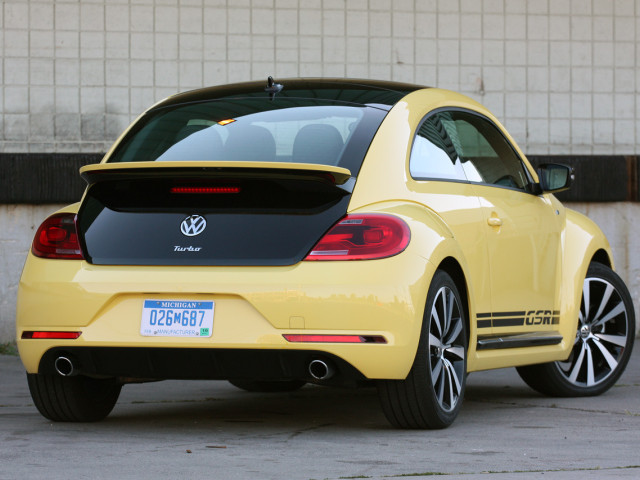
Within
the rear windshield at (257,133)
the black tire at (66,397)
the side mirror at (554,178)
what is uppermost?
the rear windshield at (257,133)

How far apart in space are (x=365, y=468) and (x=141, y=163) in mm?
1616

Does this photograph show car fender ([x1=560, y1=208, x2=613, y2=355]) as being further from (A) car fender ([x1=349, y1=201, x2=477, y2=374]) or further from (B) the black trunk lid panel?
(B) the black trunk lid panel

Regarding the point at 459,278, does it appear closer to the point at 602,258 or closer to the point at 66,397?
the point at 66,397

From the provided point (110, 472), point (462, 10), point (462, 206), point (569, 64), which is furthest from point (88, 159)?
point (110, 472)

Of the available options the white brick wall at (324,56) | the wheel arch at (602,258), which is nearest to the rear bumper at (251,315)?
the wheel arch at (602,258)

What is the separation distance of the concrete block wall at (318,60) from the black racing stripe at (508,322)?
493 cm

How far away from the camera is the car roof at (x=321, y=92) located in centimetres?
618

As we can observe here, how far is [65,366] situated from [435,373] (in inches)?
60.7

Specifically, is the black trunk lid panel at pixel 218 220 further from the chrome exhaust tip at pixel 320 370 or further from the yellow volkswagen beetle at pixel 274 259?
the chrome exhaust tip at pixel 320 370

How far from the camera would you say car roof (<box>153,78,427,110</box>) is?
6.18 meters

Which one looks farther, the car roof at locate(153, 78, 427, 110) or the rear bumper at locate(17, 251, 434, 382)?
the car roof at locate(153, 78, 427, 110)

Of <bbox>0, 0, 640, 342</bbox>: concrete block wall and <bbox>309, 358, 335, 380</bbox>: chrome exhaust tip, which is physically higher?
<bbox>0, 0, 640, 342</bbox>: concrete block wall

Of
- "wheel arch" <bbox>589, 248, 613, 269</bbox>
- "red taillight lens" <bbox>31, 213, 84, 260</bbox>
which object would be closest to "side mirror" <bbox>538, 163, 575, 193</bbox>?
"wheel arch" <bbox>589, 248, 613, 269</bbox>

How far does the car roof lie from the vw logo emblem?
3.21 ft
